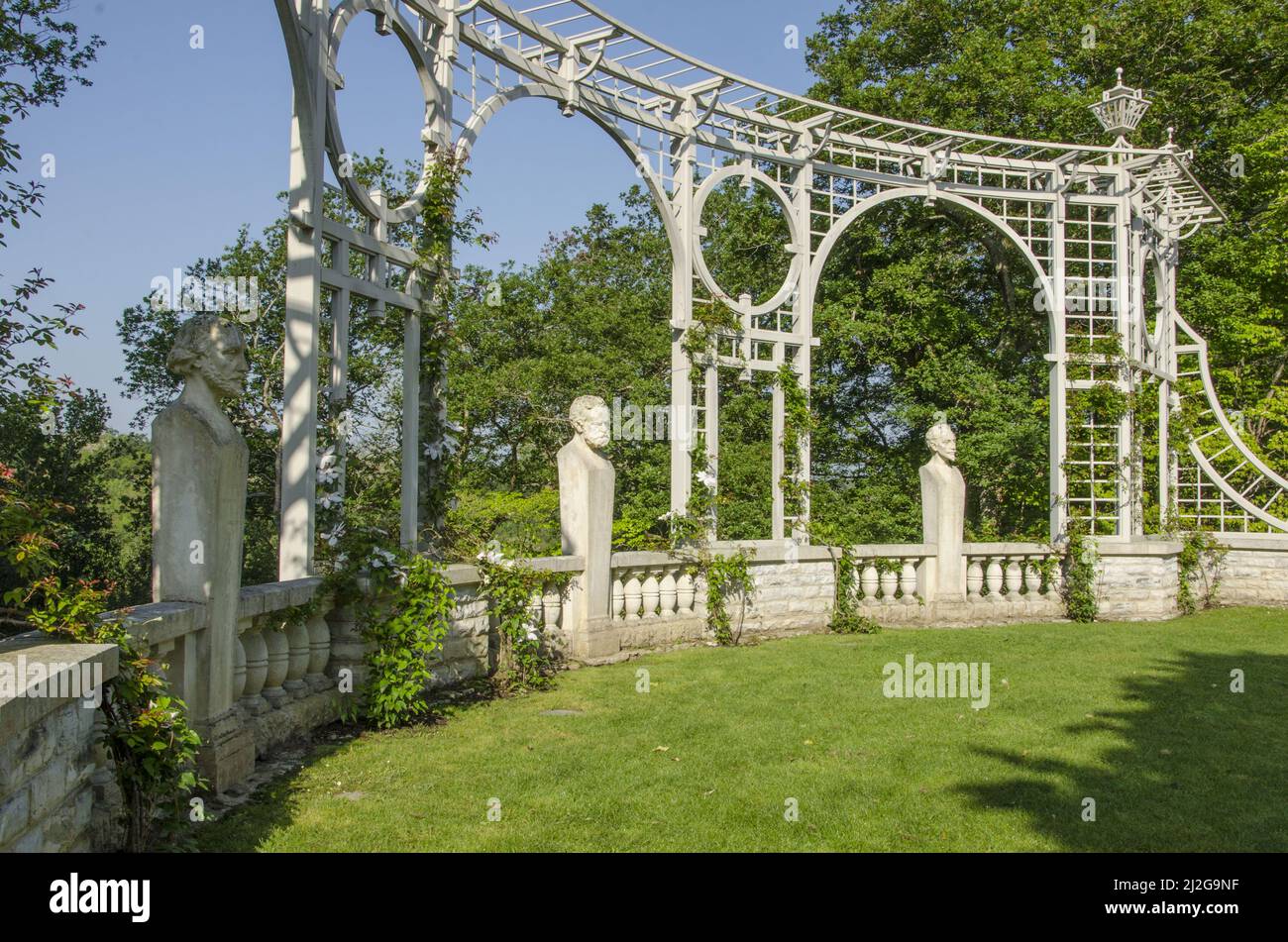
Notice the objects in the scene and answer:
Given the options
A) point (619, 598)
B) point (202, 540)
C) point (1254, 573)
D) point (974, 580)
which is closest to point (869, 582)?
point (974, 580)

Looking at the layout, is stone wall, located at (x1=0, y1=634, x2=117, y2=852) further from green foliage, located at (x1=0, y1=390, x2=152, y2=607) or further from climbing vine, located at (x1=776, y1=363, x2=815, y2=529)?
green foliage, located at (x1=0, y1=390, x2=152, y2=607)

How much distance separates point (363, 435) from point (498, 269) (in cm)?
486

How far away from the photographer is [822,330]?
17.4 meters

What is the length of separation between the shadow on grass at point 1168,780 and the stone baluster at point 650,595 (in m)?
3.91

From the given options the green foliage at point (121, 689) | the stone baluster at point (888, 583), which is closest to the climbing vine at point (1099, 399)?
the stone baluster at point (888, 583)

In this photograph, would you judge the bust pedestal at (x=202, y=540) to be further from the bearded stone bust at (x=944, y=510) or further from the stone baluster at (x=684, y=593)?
the bearded stone bust at (x=944, y=510)

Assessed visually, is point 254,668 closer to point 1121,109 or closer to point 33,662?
point 33,662

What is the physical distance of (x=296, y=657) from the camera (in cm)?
522

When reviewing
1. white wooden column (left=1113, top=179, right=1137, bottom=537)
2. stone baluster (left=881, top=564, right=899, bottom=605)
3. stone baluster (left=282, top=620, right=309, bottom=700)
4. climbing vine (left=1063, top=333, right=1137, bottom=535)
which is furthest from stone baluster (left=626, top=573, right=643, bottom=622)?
white wooden column (left=1113, top=179, right=1137, bottom=537)

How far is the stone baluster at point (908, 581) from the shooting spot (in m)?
10.9

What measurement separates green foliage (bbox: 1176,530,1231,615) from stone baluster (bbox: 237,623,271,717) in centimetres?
1114

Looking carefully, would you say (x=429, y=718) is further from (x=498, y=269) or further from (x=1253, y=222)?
(x=1253, y=222)
